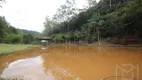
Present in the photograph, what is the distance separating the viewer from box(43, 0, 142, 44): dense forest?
2133 centimetres

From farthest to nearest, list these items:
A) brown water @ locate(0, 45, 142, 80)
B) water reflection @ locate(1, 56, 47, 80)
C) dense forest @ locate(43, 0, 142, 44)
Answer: dense forest @ locate(43, 0, 142, 44) → water reflection @ locate(1, 56, 47, 80) → brown water @ locate(0, 45, 142, 80)

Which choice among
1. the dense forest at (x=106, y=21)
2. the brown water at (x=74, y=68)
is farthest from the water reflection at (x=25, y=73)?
the dense forest at (x=106, y=21)

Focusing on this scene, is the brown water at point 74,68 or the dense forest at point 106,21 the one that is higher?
the dense forest at point 106,21

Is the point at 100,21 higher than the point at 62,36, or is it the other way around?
the point at 100,21

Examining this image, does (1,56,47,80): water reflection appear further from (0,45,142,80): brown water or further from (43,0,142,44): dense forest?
(43,0,142,44): dense forest

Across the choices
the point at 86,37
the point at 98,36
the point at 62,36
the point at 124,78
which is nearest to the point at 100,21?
the point at 98,36

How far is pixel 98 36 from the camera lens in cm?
2794

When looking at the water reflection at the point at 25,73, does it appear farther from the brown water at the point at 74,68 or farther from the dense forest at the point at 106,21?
the dense forest at the point at 106,21

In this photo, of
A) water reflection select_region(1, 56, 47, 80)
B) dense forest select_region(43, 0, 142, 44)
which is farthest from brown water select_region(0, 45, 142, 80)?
dense forest select_region(43, 0, 142, 44)

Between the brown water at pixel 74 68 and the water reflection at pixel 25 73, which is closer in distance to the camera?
the brown water at pixel 74 68

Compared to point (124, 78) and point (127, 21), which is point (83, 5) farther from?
point (124, 78)

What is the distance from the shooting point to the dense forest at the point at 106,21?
21328mm

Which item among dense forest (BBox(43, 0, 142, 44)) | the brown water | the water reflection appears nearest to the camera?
the brown water

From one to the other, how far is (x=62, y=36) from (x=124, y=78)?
1378 inches
